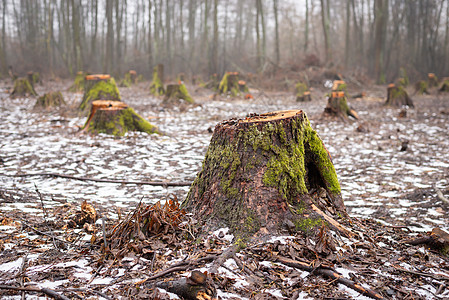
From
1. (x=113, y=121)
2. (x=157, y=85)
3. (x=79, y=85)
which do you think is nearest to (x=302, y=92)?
(x=157, y=85)

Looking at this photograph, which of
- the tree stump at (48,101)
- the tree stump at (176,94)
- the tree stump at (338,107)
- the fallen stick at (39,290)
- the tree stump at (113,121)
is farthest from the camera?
the tree stump at (176,94)

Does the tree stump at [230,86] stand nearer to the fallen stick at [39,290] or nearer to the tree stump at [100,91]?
the tree stump at [100,91]

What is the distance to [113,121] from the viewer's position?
292 inches

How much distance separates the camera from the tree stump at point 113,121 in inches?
289

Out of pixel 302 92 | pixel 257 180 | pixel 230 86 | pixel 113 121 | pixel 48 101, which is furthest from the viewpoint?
pixel 302 92

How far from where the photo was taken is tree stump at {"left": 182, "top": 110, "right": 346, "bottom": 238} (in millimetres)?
2588

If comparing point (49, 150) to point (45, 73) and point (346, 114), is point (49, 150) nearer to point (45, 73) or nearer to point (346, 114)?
point (346, 114)

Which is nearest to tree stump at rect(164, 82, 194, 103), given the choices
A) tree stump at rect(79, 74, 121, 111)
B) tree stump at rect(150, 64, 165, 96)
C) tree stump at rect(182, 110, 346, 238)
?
tree stump at rect(79, 74, 121, 111)

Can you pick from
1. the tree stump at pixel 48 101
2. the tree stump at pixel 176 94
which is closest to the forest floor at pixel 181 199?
the tree stump at pixel 48 101

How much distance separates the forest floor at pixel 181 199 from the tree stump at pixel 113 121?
271mm

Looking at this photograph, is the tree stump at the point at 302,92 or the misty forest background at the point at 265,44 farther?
the misty forest background at the point at 265,44

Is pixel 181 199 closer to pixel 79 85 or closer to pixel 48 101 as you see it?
pixel 48 101

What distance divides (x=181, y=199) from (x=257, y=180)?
5.04 ft

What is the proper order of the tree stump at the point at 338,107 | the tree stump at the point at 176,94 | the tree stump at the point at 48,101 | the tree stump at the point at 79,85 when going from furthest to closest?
the tree stump at the point at 79,85 < the tree stump at the point at 176,94 < the tree stump at the point at 48,101 < the tree stump at the point at 338,107
